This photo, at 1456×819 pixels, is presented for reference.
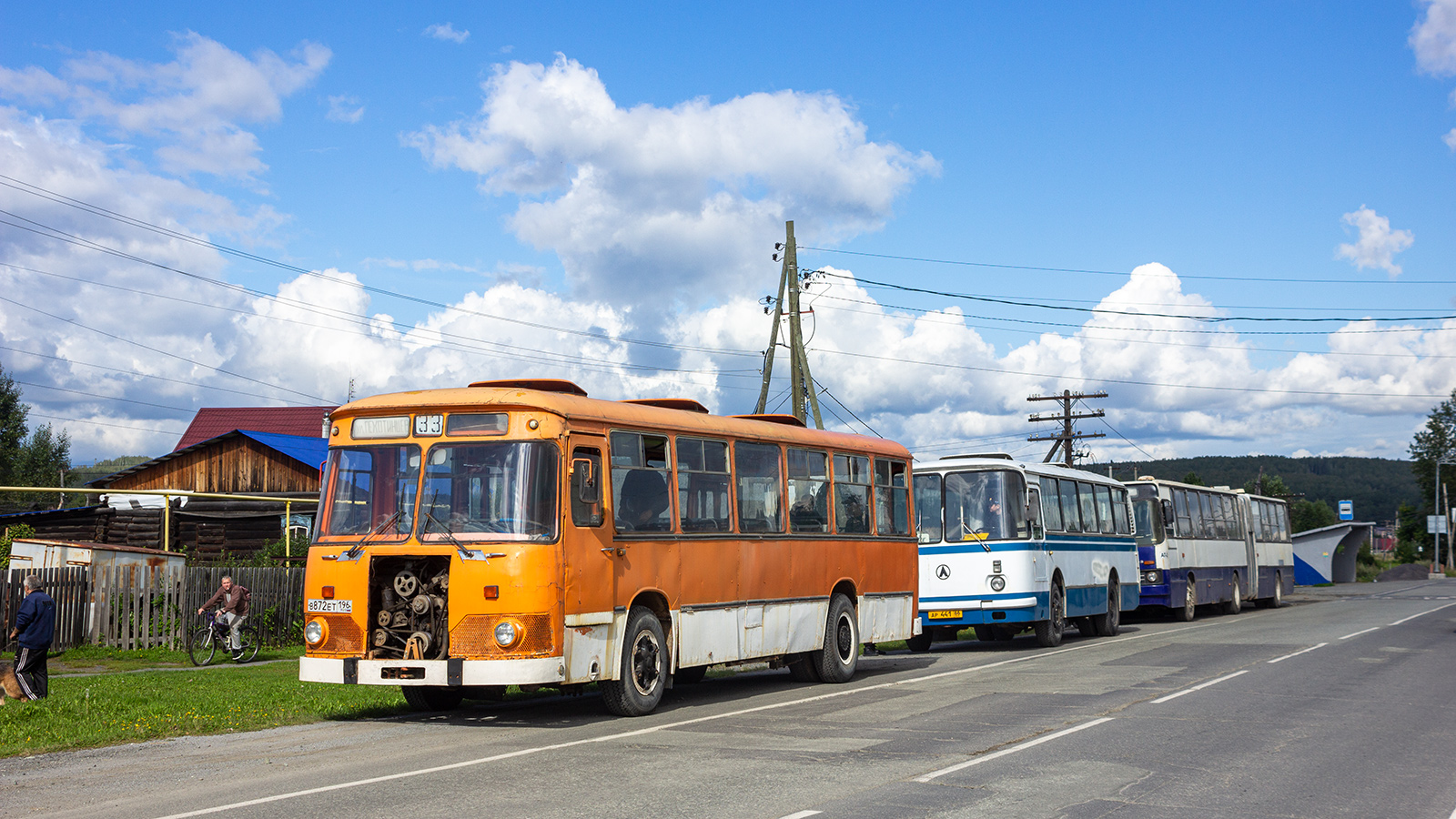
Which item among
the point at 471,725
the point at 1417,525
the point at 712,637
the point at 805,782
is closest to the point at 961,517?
the point at 712,637

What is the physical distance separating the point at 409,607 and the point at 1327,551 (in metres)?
74.1

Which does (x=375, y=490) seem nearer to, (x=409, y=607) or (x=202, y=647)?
(x=409, y=607)

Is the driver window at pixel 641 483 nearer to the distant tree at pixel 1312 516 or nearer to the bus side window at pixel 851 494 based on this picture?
the bus side window at pixel 851 494

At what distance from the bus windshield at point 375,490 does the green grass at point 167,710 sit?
7.29ft

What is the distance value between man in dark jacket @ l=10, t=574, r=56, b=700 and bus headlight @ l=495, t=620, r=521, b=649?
6787 mm

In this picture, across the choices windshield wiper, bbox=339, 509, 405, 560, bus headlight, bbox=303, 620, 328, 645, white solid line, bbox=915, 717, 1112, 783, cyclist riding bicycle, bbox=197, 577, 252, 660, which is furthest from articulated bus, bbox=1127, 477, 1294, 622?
bus headlight, bbox=303, 620, 328, 645

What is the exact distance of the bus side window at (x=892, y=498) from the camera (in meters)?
17.9

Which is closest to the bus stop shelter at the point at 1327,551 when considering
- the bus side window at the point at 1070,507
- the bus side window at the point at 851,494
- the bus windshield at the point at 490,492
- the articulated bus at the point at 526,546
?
the bus side window at the point at 1070,507

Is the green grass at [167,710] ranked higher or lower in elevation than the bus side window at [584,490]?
lower

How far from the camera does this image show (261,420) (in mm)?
64250

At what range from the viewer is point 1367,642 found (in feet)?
73.8

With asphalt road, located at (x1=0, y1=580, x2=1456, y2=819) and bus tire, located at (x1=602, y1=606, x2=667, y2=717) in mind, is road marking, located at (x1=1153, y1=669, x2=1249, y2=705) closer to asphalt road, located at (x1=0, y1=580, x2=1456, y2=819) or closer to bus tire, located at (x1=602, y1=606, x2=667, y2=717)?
asphalt road, located at (x1=0, y1=580, x2=1456, y2=819)

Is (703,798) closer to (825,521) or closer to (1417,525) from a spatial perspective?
(825,521)

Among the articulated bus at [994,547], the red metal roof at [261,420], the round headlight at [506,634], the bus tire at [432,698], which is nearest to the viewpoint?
the round headlight at [506,634]
